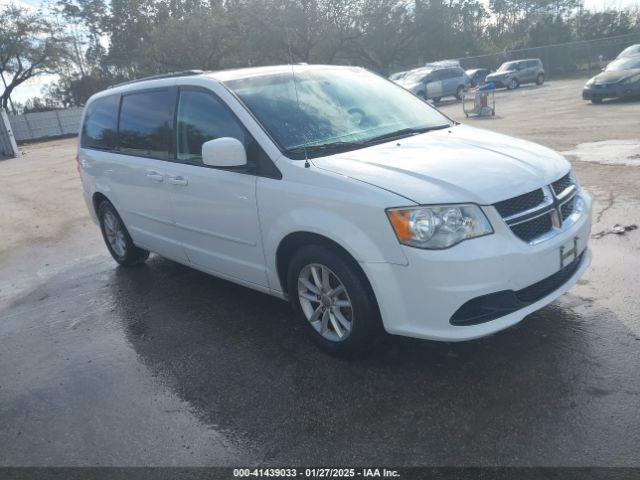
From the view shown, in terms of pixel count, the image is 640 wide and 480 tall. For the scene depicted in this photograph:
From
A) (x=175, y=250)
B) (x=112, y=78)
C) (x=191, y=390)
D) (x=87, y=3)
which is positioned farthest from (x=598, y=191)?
(x=87, y=3)

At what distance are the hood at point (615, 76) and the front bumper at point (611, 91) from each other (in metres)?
0.18

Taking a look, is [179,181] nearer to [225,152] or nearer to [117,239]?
[225,152]

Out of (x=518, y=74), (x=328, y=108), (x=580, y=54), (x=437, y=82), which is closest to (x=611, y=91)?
(x=437, y=82)

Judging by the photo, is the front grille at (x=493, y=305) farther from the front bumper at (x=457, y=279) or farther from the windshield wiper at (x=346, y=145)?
the windshield wiper at (x=346, y=145)

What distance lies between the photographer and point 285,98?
4227mm

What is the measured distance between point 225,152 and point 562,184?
7.33 feet

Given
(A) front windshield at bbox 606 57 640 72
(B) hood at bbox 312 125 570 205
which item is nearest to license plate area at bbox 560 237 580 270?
(B) hood at bbox 312 125 570 205

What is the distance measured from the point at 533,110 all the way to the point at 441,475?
1840 cm

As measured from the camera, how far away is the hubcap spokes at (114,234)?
247 inches

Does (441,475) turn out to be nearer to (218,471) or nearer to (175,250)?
(218,471)

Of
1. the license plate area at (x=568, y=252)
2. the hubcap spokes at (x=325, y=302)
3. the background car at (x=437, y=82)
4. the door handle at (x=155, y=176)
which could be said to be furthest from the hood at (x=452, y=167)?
the background car at (x=437, y=82)

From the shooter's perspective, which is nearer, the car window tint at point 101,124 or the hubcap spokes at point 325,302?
the hubcap spokes at point 325,302

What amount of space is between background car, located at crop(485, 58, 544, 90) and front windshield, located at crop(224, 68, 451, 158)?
98.0 feet

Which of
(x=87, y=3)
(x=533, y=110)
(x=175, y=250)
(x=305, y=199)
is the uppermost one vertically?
(x=87, y=3)
